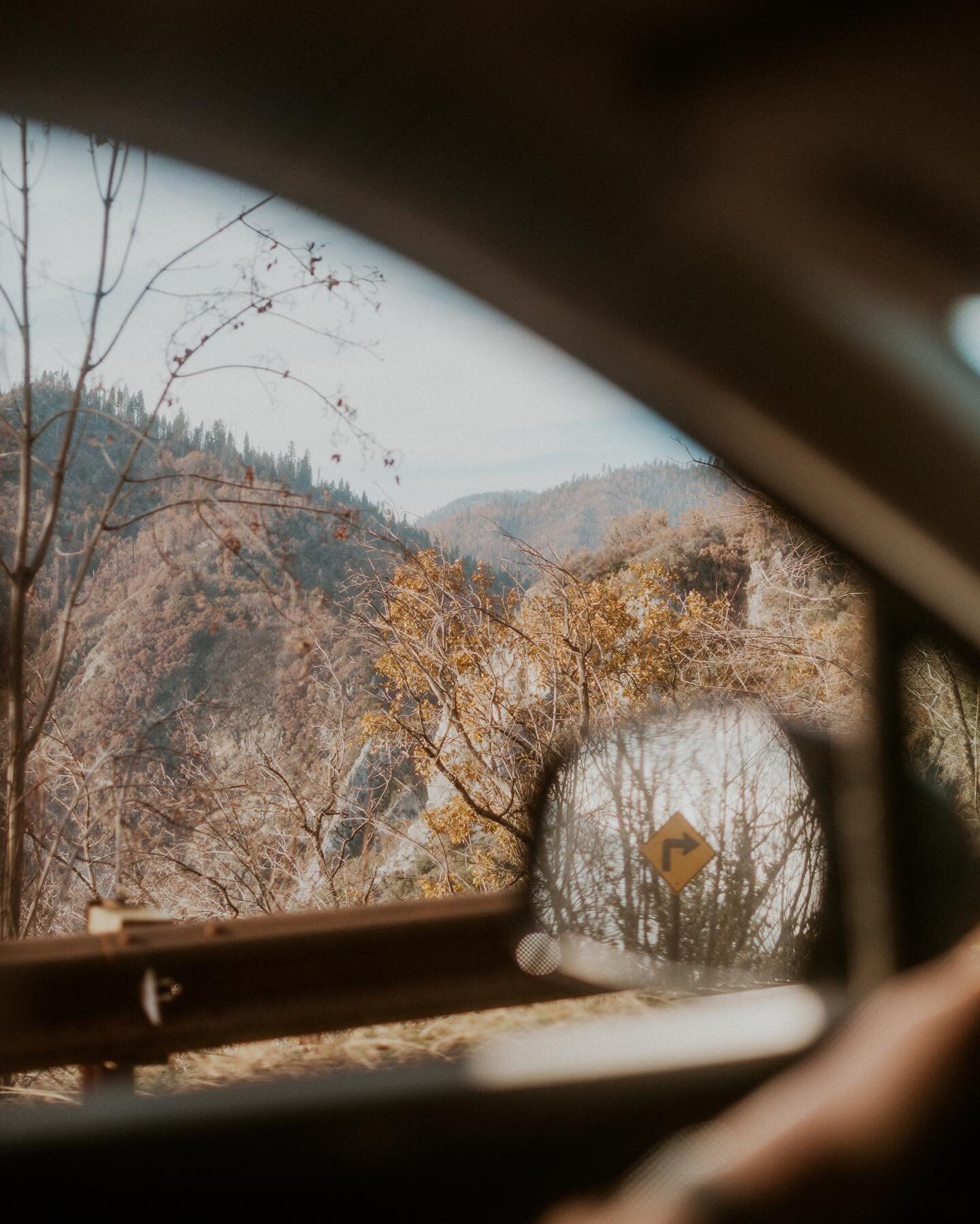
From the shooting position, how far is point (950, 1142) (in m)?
0.69

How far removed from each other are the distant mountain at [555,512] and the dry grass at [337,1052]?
2.82 meters

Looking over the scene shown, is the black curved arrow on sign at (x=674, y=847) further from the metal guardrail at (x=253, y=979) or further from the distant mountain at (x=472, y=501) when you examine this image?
the distant mountain at (x=472, y=501)

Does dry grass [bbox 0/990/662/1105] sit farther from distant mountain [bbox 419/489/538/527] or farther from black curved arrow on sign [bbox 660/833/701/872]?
distant mountain [bbox 419/489/538/527]

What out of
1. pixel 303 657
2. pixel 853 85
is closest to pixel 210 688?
pixel 303 657

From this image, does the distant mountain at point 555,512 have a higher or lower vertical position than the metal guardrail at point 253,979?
higher

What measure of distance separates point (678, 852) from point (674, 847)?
0.01 metres

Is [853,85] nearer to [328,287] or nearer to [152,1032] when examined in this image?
[152,1032]

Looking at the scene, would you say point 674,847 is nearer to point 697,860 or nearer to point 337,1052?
point 697,860

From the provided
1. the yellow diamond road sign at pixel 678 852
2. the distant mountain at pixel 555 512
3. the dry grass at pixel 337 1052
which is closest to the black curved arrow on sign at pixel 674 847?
the yellow diamond road sign at pixel 678 852

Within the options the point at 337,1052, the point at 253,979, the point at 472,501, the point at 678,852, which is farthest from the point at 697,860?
the point at 472,501

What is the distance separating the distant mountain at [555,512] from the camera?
5.00m

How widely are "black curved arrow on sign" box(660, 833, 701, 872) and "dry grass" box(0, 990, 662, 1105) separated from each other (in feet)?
0.96

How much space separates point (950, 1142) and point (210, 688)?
336 cm

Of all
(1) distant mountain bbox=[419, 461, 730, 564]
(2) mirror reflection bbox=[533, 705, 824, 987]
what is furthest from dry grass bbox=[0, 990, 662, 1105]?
(1) distant mountain bbox=[419, 461, 730, 564]
